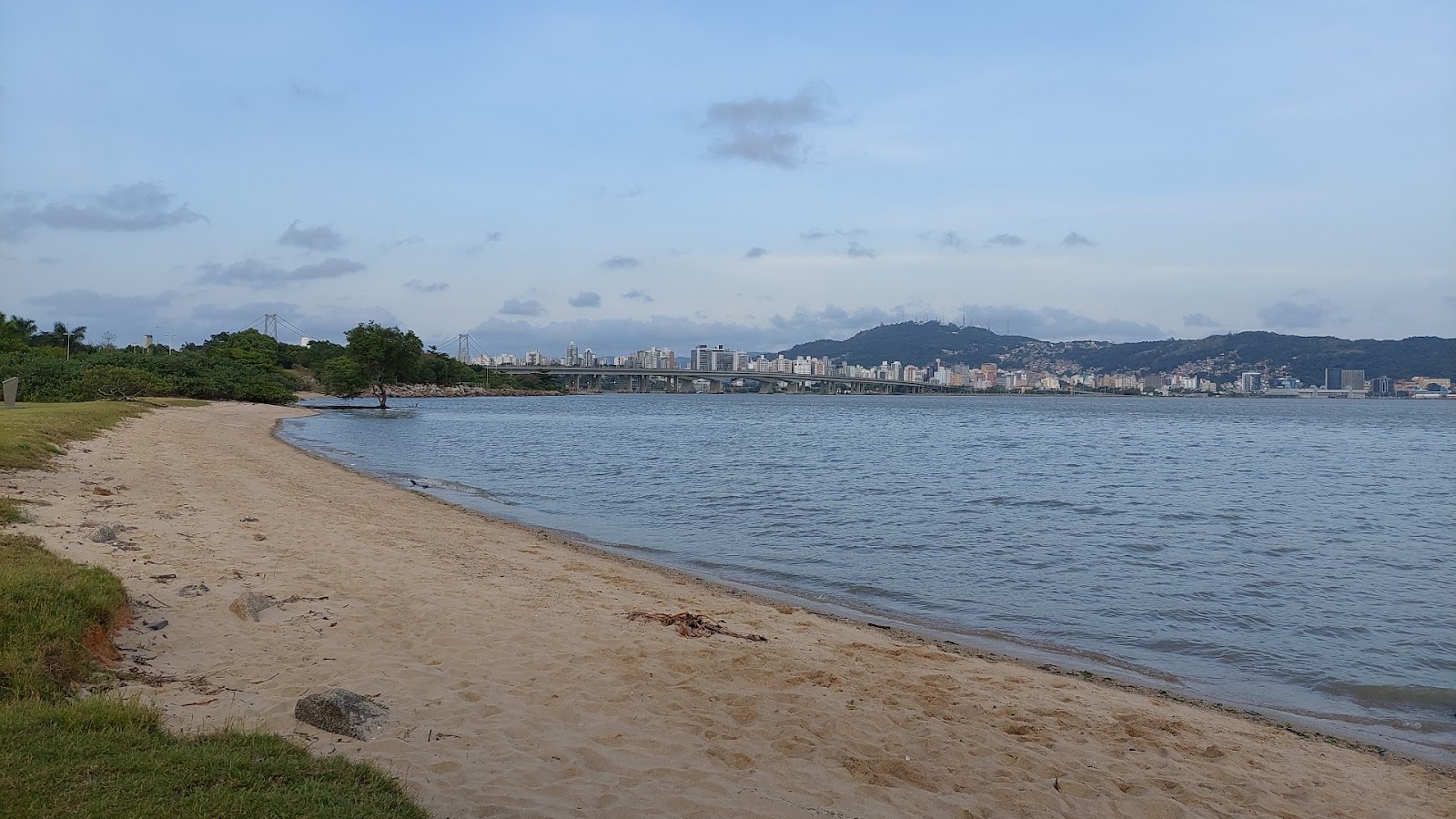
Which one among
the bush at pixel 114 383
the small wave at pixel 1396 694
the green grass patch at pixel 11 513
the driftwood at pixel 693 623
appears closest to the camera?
the small wave at pixel 1396 694

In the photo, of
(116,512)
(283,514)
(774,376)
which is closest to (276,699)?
(116,512)

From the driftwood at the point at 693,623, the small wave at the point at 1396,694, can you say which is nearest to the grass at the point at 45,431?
the driftwood at the point at 693,623

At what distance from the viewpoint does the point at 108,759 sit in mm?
4383

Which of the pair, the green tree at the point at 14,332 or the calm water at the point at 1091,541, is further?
the green tree at the point at 14,332

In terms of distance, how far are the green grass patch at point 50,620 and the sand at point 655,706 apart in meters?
0.36

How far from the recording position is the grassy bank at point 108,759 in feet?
13.0

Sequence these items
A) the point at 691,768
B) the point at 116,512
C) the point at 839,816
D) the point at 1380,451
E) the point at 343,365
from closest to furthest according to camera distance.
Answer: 1. the point at 839,816
2. the point at 691,768
3. the point at 116,512
4. the point at 1380,451
5. the point at 343,365

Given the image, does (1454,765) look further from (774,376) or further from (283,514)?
(774,376)

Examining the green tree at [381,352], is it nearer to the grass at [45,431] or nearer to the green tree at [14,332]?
the green tree at [14,332]

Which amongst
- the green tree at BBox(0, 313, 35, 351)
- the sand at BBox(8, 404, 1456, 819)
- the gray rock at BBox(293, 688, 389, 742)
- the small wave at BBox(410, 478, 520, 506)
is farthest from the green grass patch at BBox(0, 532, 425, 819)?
the green tree at BBox(0, 313, 35, 351)

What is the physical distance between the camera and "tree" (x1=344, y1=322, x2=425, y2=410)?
78.8 m

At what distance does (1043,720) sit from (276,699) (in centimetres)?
592

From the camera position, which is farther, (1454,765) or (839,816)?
(1454,765)

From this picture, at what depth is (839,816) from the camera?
206 inches
